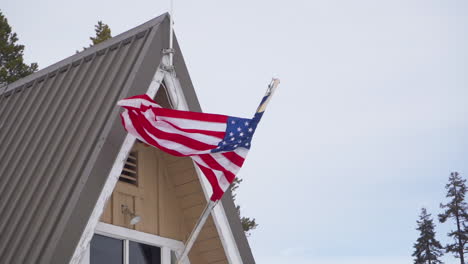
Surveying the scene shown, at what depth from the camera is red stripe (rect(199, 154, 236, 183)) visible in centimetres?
785

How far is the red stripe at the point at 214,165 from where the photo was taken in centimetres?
785

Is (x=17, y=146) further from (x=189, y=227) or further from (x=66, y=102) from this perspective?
(x=189, y=227)

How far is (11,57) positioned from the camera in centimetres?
2539

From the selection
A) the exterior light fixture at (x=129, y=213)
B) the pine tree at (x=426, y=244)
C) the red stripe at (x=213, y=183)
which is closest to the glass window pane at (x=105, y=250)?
the exterior light fixture at (x=129, y=213)

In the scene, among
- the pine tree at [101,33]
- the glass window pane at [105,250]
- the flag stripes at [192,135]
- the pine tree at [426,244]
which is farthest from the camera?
the pine tree at [426,244]

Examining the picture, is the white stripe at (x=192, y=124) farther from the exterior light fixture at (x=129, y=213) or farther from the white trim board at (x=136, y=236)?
the white trim board at (x=136, y=236)

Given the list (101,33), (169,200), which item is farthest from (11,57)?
(169,200)

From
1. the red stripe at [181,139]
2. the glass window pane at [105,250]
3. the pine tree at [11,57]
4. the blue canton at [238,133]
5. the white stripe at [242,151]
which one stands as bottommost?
the glass window pane at [105,250]

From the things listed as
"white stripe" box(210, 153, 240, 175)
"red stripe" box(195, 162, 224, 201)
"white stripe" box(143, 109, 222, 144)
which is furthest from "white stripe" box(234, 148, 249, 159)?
"red stripe" box(195, 162, 224, 201)

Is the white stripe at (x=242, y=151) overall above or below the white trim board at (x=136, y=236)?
above

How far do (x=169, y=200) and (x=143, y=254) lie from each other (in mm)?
742

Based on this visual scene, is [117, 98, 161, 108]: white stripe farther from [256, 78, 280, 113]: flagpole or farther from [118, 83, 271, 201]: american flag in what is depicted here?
[256, 78, 280, 113]: flagpole

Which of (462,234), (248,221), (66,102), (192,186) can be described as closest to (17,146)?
(66,102)

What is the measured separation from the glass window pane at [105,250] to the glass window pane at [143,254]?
18cm
